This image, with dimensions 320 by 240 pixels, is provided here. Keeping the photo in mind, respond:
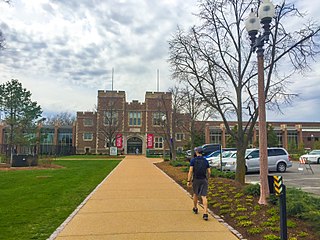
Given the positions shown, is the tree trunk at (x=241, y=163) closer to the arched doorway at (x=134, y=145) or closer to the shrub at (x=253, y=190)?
the shrub at (x=253, y=190)

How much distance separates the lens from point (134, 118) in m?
75.1

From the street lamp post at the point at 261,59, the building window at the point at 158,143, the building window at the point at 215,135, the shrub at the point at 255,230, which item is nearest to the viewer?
the shrub at the point at 255,230

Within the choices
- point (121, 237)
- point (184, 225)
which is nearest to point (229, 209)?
point (184, 225)

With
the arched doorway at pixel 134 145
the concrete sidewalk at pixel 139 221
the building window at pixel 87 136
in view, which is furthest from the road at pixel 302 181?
the building window at pixel 87 136

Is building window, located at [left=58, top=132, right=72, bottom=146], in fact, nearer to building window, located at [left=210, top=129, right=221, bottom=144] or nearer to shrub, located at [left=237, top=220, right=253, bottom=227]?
building window, located at [left=210, top=129, right=221, bottom=144]

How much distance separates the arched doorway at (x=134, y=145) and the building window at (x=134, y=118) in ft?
11.5

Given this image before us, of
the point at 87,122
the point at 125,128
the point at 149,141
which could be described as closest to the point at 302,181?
the point at 149,141

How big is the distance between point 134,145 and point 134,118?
6.28m

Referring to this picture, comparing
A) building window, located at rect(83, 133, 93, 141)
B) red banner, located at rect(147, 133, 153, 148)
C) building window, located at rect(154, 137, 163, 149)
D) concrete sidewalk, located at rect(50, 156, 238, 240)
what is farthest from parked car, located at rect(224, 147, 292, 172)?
building window, located at rect(83, 133, 93, 141)

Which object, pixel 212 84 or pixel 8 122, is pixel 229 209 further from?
pixel 8 122

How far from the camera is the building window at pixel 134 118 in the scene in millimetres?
74938

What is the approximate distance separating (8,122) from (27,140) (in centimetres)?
289

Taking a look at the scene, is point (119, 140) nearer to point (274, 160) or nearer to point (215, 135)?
point (215, 135)

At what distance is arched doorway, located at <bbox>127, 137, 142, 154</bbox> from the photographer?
7494cm
